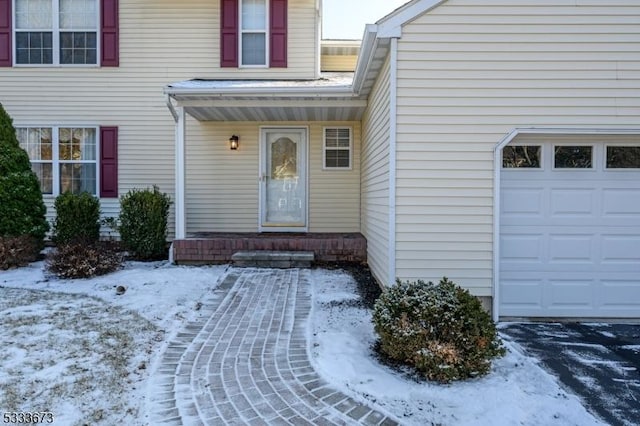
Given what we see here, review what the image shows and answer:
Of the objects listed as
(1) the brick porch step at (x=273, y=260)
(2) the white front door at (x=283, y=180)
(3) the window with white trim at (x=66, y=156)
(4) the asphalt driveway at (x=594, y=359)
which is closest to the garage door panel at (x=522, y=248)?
(4) the asphalt driveway at (x=594, y=359)

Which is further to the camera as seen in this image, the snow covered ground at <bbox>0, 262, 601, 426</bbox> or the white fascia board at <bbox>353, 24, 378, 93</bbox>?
the white fascia board at <bbox>353, 24, 378, 93</bbox>

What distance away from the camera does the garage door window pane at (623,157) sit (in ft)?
16.1

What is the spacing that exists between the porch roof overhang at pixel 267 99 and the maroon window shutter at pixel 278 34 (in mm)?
1585

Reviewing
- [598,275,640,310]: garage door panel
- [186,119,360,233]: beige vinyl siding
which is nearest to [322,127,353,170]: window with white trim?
[186,119,360,233]: beige vinyl siding

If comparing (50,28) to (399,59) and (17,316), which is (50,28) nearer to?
(17,316)

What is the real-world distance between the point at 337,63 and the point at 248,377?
8.89 m

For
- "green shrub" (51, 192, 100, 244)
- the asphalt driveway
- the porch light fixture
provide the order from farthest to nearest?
the porch light fixture < "green shrub" (51, 192, 100, 244) < the asphalt driveway

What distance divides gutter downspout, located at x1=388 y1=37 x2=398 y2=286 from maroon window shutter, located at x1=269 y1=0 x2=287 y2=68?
4640mm

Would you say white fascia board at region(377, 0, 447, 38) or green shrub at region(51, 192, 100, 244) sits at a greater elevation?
white fascia board at region(377, 0, 447, 38)

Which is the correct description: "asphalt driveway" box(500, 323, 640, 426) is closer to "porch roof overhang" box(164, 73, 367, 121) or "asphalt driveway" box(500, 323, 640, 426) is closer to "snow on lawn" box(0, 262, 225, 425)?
"snow on lawn" box(0, 262, 225, 425)

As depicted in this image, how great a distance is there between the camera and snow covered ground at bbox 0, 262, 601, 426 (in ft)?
8.87

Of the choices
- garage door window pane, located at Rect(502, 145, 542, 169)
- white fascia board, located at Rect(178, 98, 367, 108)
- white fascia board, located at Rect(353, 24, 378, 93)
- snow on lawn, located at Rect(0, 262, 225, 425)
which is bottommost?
snow on lawn, located at Rect(0, 262, 225, 425)

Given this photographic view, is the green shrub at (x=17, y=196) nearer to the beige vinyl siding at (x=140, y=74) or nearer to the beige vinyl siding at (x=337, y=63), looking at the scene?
the beige vinyl siding at (x=140, y=74)

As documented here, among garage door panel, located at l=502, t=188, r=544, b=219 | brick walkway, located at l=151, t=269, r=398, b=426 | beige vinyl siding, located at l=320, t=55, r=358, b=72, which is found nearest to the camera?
brick walkway, located at l=151, t=269, r=398, b=426
